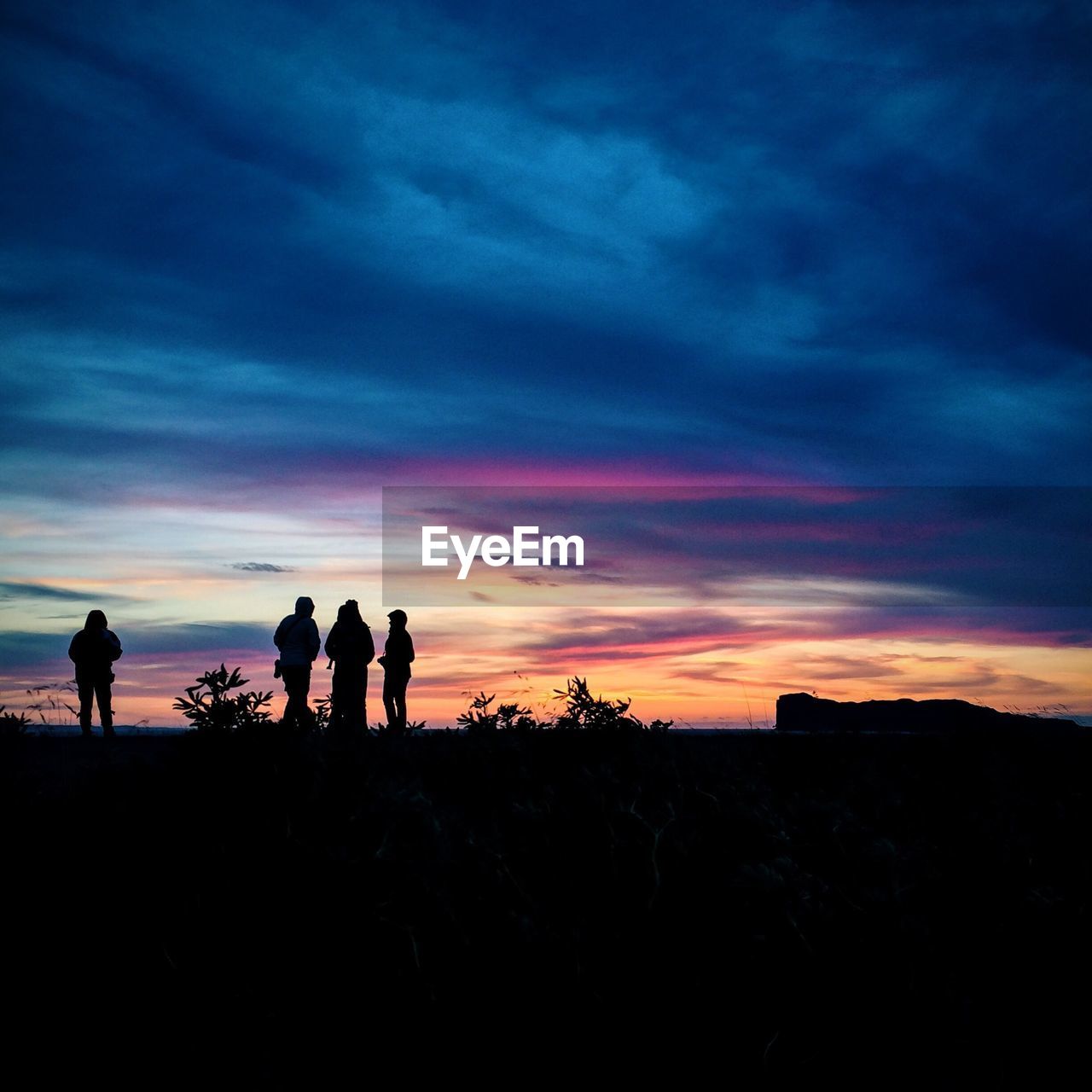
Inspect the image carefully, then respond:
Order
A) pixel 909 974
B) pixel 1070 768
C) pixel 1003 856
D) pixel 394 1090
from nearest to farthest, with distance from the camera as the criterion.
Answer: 1. pixel 394 1090
2. pixel 909 974
3. pixel 1003 856
4. pixel 1070 768

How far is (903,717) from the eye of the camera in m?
21.5

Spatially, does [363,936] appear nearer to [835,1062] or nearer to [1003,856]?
[835,1062]

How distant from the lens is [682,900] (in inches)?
157

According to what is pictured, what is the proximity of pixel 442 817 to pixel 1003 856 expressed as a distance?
9.01ft

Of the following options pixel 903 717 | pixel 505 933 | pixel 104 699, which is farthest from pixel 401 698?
pixel 505 933

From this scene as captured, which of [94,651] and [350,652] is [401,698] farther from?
[94,651]

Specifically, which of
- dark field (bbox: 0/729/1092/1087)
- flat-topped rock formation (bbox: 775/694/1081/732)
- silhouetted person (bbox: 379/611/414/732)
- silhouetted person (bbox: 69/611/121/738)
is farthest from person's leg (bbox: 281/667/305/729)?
dark field (bbox: 0/729/1092/1087)

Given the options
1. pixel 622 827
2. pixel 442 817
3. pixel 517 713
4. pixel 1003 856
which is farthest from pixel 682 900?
pixel 517 713

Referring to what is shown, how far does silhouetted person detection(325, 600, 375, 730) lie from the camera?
53.8 ft

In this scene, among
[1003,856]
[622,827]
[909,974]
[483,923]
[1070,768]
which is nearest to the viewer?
[909,974]

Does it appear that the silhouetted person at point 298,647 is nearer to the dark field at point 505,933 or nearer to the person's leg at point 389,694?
the person's leg at point 389,694

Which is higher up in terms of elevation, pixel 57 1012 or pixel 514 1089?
pixel 57 1012

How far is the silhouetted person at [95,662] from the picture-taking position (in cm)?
1717

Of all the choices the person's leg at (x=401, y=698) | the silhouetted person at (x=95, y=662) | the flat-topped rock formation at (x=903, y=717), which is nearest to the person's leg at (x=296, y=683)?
the person's leg at (x=401, y=698)
